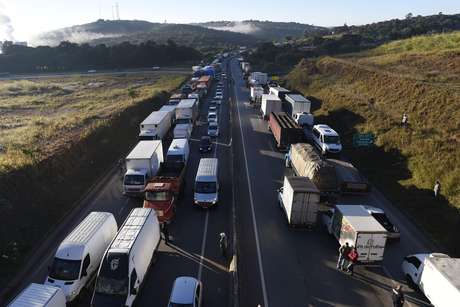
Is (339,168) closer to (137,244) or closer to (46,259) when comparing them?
(137,244)

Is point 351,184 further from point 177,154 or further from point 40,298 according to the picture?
Answer: point 40,298

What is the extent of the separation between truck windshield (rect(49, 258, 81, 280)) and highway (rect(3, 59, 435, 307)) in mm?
1344

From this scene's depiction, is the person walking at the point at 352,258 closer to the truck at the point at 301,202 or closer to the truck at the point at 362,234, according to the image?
the truck at the point at 362,234

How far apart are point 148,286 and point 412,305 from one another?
12673 millimetres

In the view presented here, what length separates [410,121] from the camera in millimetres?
35844

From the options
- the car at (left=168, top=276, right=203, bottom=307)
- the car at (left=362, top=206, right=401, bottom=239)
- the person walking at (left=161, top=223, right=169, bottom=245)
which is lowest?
the person walking at (left=161, top=223, right=169, bottom=245)

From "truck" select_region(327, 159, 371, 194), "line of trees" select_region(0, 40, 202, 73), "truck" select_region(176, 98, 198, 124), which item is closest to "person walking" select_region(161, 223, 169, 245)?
"truck" select_region(327, 159, 371, 194)

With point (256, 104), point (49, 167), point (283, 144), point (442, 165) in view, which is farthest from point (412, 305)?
point (256, 104)

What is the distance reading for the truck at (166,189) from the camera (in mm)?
21969

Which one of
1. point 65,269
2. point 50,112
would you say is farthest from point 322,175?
point 50,112

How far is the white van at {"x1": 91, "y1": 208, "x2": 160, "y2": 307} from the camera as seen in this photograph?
14.4 meters

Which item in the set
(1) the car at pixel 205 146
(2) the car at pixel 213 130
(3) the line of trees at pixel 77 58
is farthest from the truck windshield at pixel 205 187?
(3) the line of trees at pixel 77 58

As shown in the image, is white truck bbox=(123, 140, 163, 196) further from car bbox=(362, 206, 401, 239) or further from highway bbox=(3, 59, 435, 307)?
car bbox=(362, 206, 401, 239)

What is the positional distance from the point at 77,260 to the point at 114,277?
246 centimetres
